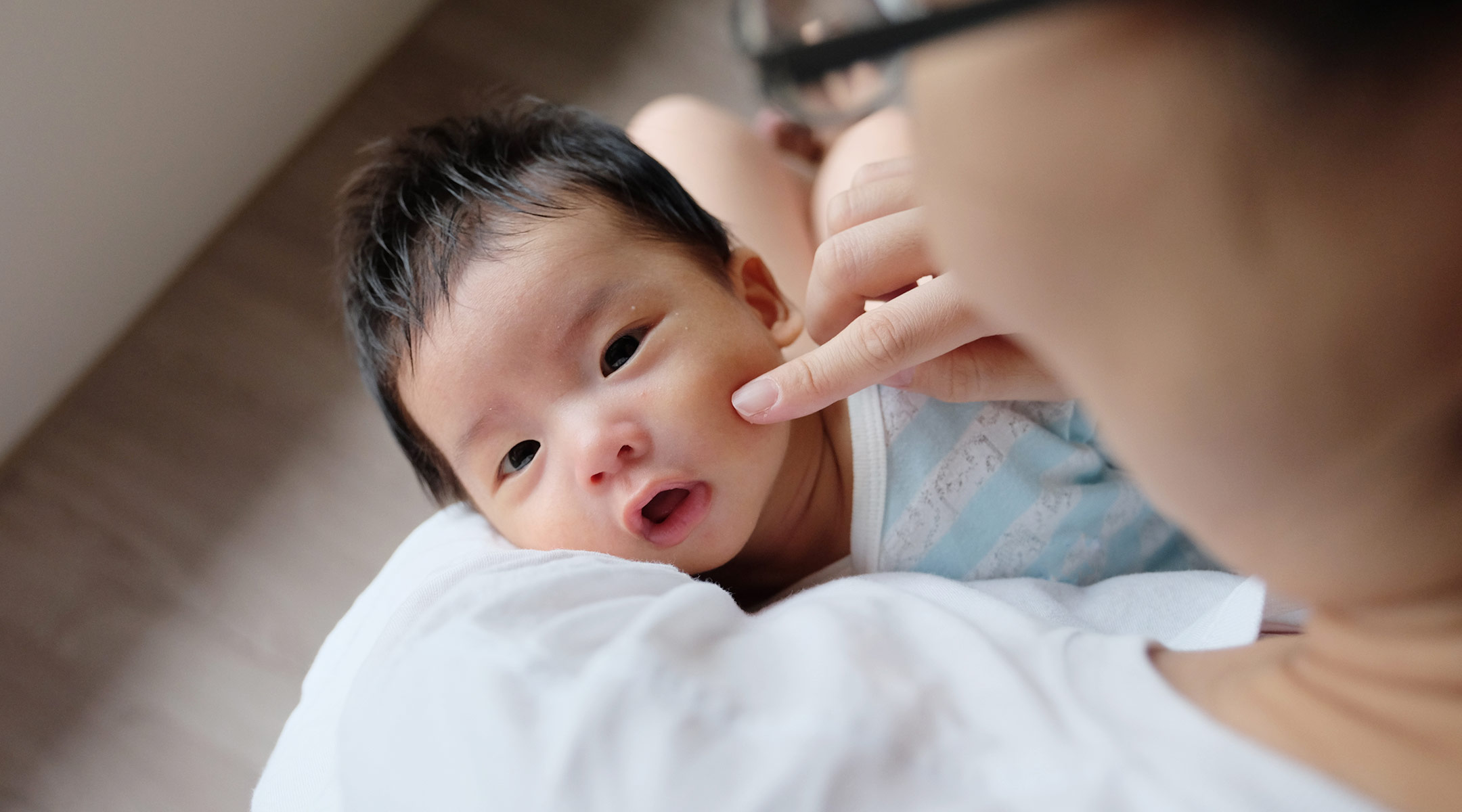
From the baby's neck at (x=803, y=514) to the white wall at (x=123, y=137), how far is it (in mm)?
818

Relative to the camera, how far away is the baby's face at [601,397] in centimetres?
68

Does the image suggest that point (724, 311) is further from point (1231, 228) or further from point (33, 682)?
point (33, 682)

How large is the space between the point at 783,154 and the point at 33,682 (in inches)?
43.2

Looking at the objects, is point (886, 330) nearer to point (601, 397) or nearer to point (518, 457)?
point (601, 397)

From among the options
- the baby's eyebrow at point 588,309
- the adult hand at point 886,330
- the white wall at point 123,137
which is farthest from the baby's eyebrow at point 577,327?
the white wall at point 123,137

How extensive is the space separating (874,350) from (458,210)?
1.25ft

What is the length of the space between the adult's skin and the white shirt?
5.8 inches

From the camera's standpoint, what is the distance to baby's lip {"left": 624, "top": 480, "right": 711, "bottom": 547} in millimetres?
679

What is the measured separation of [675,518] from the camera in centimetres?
69

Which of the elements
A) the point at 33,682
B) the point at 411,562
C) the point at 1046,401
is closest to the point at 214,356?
the point at 33,682

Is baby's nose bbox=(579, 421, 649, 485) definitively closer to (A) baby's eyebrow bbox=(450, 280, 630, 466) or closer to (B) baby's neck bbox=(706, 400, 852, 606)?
(A) baby's eyebrow bbox=(450, 280, 630, 466)

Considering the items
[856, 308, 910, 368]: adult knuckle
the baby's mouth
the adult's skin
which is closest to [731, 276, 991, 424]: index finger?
→ [856, 308, 910, 368]: adult knuckle

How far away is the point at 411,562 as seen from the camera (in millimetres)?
806

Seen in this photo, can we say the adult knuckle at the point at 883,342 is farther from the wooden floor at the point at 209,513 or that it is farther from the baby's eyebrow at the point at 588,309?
the wooden floor at the point at 209,513
